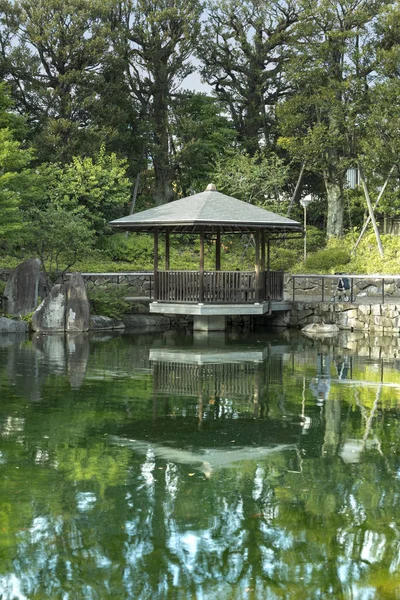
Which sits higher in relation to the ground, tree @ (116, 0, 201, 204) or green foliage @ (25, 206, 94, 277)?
tree @ (116, 0, 201, 204)

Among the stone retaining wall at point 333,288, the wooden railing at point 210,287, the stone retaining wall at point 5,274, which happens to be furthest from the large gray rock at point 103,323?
the stone retaining wall at point 333,288

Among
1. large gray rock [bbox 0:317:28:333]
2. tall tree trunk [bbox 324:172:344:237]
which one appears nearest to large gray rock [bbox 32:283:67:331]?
large gray rock [bbox 0:317:28:333]

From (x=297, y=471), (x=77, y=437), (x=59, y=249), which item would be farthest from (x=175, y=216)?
(x=297, y=471)

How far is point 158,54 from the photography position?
3150cm

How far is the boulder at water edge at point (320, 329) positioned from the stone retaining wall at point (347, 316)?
0.71 m

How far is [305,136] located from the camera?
30203mm

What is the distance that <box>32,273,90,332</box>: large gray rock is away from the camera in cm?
1931

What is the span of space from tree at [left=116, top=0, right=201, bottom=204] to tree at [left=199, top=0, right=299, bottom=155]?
7.07ft

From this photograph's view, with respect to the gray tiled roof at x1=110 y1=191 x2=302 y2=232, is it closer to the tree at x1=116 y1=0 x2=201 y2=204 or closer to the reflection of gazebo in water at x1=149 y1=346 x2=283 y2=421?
the reflection of gazebo in water at x1=149 y1=346 x2=283 y2=421

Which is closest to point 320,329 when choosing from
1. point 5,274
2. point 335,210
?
point 5,274

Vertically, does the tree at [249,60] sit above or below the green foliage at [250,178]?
above

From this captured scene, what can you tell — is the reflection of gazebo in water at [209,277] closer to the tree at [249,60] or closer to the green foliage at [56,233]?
the green foliage at [56,233]

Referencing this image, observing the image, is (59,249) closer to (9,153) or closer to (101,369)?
(9,153)

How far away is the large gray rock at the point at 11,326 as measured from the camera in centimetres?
1914
